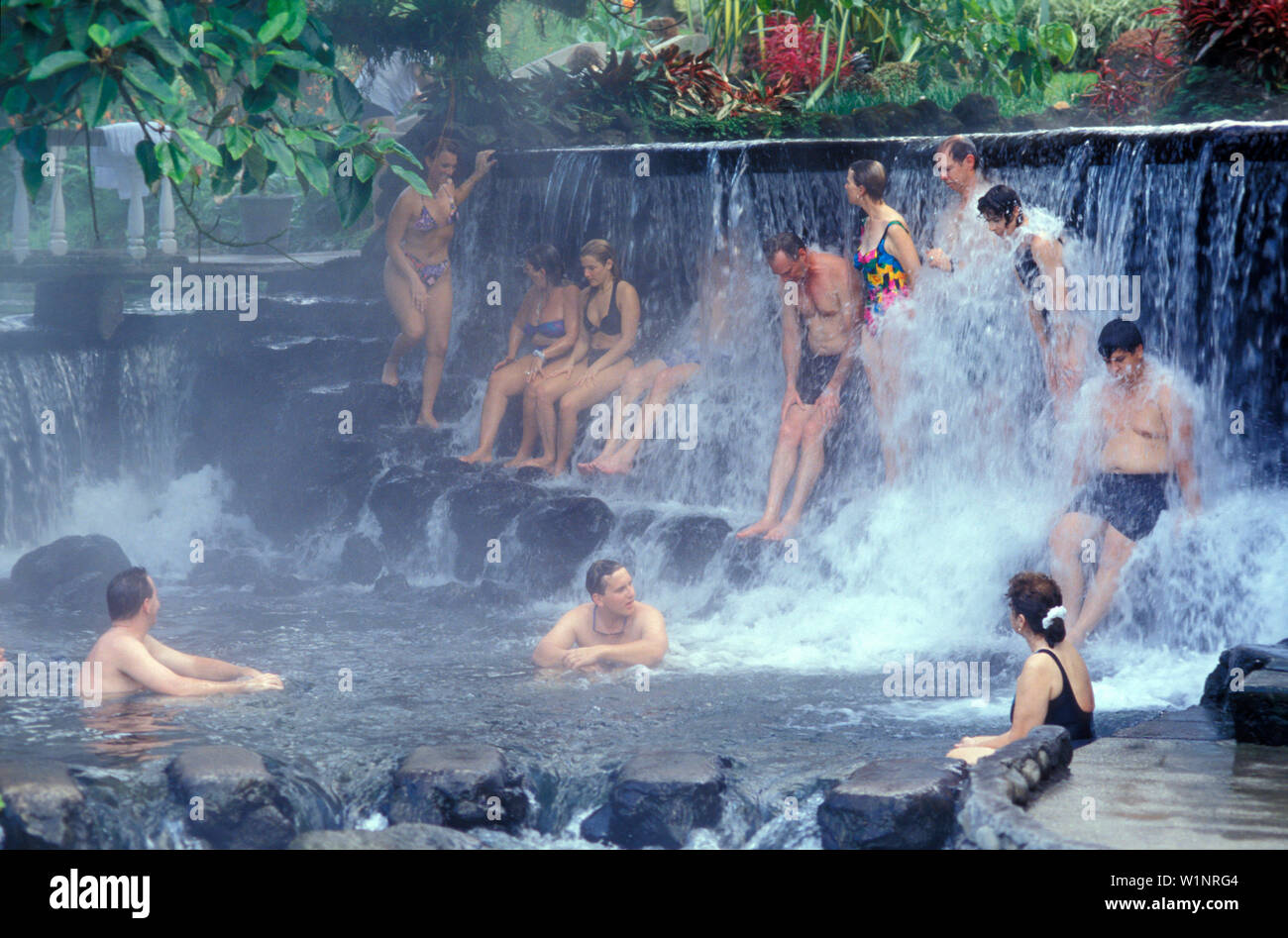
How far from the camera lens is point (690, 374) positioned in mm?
10992

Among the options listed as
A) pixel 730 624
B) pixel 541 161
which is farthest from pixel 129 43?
pixel 541 161

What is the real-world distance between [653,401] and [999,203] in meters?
3.27

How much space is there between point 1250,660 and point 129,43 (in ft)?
17.4

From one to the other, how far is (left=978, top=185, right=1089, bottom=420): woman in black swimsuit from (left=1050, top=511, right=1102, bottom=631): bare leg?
1082mm

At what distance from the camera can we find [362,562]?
11000 mm

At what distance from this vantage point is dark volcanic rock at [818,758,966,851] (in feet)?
17.9

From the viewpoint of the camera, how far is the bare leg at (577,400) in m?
11.1

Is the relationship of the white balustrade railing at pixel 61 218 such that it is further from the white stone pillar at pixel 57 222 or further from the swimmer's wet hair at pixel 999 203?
the swimmer's wet hair at pixel 999 203

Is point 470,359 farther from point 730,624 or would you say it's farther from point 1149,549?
point 1149,549

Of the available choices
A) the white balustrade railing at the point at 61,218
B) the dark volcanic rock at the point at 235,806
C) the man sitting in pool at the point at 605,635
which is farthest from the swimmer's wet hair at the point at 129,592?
the white balustrade railing at the point at 61,218

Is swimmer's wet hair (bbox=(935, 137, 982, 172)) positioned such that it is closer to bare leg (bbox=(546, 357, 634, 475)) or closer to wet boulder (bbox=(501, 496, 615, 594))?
bare leg (bbox=(546, 357, 634, 475))

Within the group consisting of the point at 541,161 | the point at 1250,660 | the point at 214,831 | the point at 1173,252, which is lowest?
the point at 214,831

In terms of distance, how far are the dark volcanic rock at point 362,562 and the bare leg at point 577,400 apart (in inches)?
57.2

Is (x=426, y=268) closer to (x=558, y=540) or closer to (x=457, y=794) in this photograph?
(x=558, y=540)
